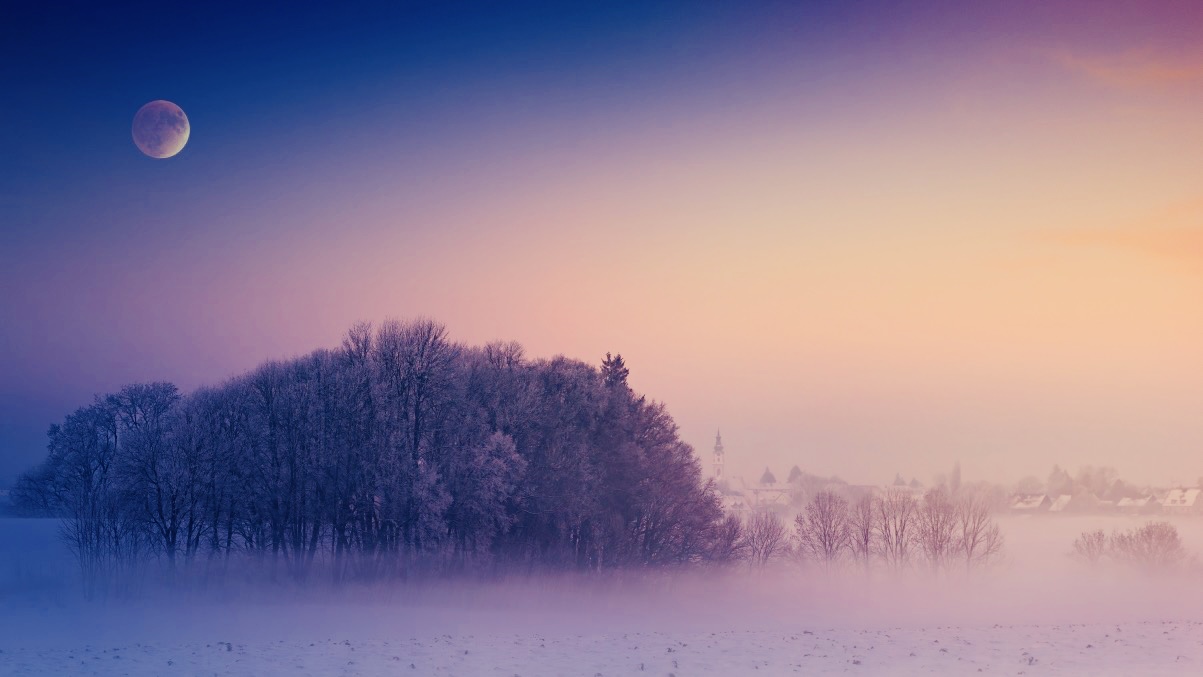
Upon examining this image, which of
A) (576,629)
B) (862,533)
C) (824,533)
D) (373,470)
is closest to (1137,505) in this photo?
(862,533)

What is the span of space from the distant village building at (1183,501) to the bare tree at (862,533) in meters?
97.8

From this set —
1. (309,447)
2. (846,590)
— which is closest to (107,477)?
(309,447)

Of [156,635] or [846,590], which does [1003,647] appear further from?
[846,590]

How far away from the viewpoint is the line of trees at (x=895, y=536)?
97000 millimetres

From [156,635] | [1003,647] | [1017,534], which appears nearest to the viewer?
[1003,647]

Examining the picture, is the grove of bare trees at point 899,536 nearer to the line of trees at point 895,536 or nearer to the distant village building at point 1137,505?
the line of trees at point 895,536

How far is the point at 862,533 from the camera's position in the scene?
98000mm

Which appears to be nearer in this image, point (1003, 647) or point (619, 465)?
point (1003, 647)

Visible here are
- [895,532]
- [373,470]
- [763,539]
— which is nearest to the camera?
[373,470]

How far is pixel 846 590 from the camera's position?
85.1 metres

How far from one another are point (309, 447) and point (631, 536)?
84.4 feet

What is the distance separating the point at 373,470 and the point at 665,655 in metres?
33.1

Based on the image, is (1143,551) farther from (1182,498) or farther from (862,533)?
(1182,498)

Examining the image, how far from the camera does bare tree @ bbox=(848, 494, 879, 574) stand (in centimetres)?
9662
